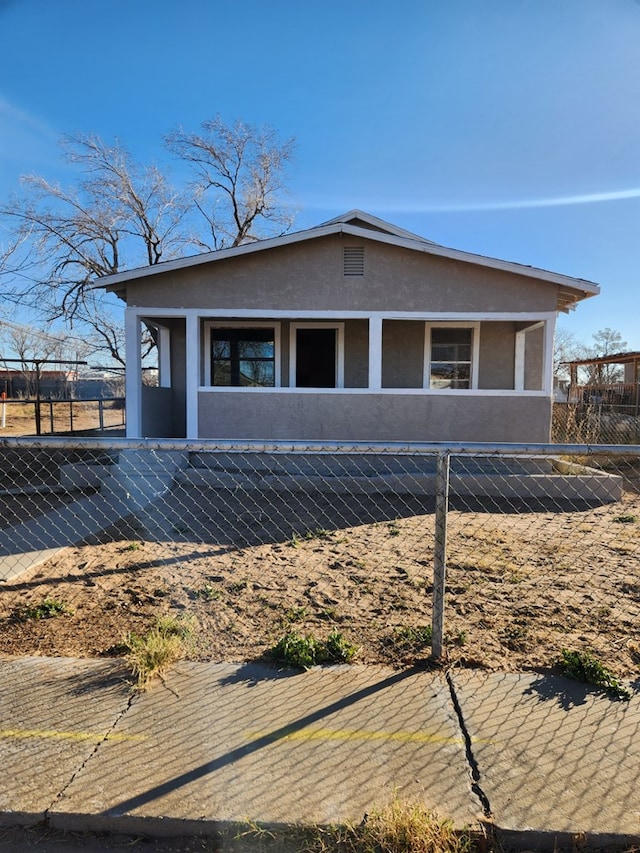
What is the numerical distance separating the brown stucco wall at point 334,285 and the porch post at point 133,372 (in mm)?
383

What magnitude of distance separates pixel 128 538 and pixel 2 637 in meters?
2.31

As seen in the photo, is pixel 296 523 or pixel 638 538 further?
pixel 296 523

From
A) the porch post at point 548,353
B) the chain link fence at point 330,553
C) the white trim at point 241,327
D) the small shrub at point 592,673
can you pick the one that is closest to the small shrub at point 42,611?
the chain link fence at point 330,553

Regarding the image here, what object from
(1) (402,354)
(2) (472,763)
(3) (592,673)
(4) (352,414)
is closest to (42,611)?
(2) (472,763)

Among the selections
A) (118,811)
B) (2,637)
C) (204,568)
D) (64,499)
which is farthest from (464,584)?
(64,499)

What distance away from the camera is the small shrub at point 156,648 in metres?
2.89

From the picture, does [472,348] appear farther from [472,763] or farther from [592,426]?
[472,763]

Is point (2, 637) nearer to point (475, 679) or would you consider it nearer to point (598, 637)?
point (475, 679)

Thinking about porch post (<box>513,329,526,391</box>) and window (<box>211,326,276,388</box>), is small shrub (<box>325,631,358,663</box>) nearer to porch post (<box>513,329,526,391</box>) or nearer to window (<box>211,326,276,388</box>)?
window (<box>211,326,276,388</box>)

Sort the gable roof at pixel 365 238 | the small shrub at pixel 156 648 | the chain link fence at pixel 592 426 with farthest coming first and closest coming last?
the chain link fence at pixel 592 426 → the gable roof at pixel 365 238 → the small shrub at pixel 156 648

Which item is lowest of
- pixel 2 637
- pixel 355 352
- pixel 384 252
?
pixel 2 637

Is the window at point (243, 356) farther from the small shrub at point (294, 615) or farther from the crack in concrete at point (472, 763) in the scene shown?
the crack in concrete at point (472, 763)

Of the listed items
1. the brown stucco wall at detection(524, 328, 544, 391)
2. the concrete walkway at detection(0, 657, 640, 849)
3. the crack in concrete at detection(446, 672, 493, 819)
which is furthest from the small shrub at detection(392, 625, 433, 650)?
the brown stucco wall at detection(524, 328, 544, 391)

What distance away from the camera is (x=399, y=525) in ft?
21.0
